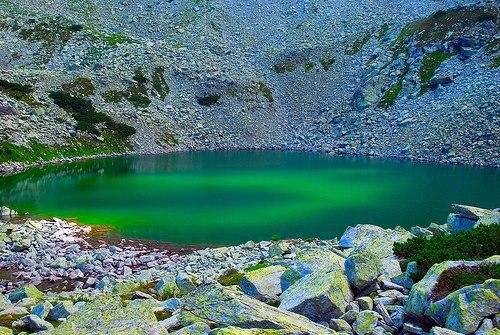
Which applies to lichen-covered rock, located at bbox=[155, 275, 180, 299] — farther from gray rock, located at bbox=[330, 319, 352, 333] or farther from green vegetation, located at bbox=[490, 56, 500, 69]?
green vegetation, located at bbox=[490, 56, 500, 69]

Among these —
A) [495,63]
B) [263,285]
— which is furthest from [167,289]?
[495,63]

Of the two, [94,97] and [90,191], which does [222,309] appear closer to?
[90,191]

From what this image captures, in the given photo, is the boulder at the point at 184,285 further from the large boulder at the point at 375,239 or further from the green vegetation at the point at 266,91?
the green vegetation at the point at 266,91

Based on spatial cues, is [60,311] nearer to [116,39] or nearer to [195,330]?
[195,330]

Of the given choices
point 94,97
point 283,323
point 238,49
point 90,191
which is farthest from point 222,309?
point 238,49

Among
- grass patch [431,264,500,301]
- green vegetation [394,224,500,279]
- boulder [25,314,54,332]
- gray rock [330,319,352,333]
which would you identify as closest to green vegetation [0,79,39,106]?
boulder [25,314,54,332]
